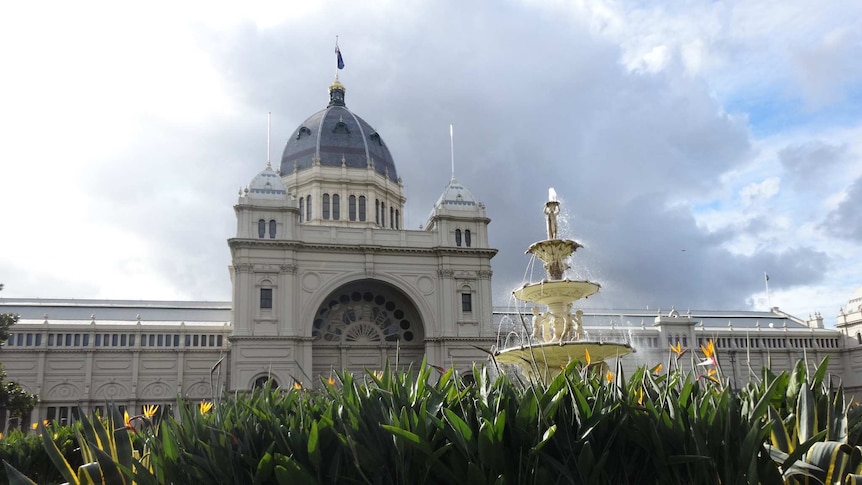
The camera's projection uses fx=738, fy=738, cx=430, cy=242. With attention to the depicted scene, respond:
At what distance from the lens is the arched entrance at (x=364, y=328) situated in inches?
1924

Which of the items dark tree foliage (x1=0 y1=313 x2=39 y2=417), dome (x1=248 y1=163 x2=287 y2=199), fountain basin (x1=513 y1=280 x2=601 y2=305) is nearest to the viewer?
fountain basin (x1=513 y1=280 x2=601 y2=305)

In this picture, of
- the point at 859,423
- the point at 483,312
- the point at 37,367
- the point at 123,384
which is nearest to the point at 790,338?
the point at 483,312

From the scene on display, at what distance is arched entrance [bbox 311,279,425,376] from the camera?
48.9 meters

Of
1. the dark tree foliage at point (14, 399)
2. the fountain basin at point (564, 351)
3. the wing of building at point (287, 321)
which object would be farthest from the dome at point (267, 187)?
the fountain basin at point (564, 351)

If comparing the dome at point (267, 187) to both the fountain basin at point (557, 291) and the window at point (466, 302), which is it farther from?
the fountain basin at point (557, 291)

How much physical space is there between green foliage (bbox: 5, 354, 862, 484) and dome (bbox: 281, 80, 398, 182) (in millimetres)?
51979

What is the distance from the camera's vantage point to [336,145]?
59.4 metres

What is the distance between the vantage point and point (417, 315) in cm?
5034

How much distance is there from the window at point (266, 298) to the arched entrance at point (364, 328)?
12.0ft

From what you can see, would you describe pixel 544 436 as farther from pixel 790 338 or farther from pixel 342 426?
pixel 790 338

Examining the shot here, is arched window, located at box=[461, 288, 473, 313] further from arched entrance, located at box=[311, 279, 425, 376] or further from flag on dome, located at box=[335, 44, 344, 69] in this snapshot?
flag on dome, located at box=[335, 44, 344, 69]

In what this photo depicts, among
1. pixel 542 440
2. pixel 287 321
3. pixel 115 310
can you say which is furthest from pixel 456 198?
pixel 542 440

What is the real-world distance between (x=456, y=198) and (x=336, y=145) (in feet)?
41.0

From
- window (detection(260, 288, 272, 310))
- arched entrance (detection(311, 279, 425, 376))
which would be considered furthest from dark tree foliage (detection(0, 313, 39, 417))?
arched entrance (detection(311, 279, 425, 376))
